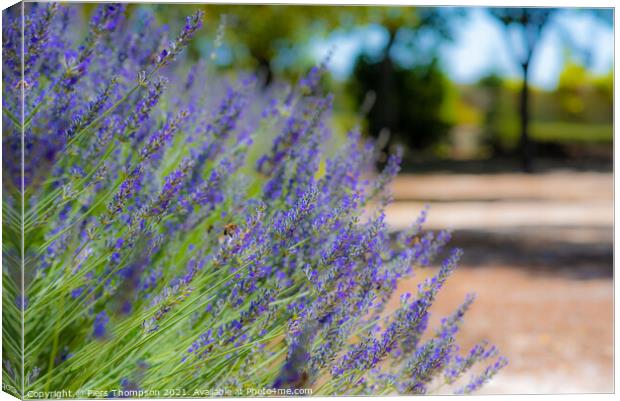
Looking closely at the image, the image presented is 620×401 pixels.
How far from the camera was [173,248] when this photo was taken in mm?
2121

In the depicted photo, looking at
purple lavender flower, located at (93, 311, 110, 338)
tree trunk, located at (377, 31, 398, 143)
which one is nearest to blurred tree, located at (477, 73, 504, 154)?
tree trunk, located at (377, 31, 398, 143)

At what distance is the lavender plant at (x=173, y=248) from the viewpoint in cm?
175

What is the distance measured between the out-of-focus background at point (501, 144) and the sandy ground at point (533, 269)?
0.05ft

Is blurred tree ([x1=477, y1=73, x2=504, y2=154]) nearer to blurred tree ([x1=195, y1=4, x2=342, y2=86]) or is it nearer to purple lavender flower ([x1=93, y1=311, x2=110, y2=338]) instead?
blurred tree ([x1=195, y1=4, x2=342, y2=86])

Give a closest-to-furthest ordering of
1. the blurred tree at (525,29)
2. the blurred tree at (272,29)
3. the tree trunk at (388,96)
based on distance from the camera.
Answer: the blurred tree at (525,29) < the blurred tree at (272,29) < the tree trunk at (388,96)

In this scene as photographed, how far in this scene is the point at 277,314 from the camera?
6.14 feet

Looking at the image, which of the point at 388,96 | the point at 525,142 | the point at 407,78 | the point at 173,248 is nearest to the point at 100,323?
the point at 173,248

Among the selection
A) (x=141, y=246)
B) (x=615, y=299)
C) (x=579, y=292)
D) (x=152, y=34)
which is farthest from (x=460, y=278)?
(x=141, y=246)

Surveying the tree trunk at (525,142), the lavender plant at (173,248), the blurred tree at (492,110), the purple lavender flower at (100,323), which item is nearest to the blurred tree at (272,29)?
the blurred tree at (492,110)

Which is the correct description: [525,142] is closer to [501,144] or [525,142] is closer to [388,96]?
[501,144]

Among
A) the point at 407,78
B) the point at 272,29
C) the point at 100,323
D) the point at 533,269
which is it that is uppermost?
the point at 100,323

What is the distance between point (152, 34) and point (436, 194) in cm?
521

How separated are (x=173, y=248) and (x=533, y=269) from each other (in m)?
4.94

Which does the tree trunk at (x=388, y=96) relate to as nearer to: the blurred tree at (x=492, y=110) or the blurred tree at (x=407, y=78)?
the blurred tree at (x=407, y=78)
